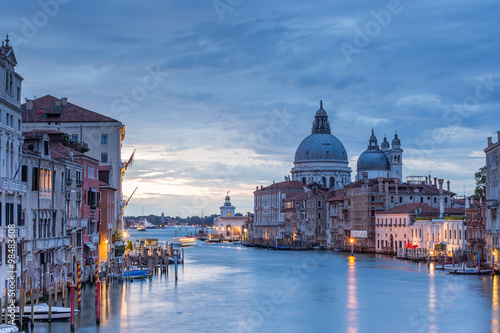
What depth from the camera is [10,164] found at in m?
23.0

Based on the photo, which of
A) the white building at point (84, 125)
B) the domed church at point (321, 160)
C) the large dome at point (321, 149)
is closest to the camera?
the white building at point (84, 125)

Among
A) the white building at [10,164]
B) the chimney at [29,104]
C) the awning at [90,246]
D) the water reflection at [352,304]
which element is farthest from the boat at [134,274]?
the white building at [10,164]

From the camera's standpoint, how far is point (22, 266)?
23891 mm

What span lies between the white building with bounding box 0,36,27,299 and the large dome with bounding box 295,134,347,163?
8997 centimetres

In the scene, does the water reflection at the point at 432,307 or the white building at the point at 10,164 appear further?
the water reflection at the point at 432,307

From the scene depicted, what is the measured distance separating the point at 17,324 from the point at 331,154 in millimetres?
94072

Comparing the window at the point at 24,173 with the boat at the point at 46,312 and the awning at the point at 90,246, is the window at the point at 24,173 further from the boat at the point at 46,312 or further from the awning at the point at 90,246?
the awning at the point at 90,246

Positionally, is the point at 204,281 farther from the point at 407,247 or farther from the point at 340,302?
the point at 407,247

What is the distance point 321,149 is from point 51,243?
88004mm

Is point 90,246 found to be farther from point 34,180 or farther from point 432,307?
point 432,307

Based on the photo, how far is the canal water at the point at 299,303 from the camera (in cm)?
2403

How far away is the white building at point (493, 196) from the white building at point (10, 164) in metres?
23.4

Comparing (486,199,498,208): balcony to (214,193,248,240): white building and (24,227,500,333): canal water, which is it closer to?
(24,227,500,333): canal water

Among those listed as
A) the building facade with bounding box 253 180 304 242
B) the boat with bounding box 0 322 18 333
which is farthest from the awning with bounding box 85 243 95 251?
the building facade with bounding box 253 180 304 242
